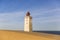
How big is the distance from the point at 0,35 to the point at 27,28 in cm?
332

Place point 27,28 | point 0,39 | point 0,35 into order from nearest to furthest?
point 0,39, point 0,35, point 27,28

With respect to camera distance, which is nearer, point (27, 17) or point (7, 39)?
point (7, 39)

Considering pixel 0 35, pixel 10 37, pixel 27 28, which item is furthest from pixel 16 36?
pixel 27 28

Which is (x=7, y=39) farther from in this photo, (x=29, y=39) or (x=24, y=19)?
(x=24, y=19)

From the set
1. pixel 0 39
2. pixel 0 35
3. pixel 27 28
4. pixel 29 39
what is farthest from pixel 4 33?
pixel 27 28

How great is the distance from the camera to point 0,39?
2.84 m

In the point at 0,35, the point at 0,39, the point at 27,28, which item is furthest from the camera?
the point at 27,28

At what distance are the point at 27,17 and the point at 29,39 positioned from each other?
3.67 meters

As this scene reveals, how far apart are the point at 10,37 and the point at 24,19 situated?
3749 mm

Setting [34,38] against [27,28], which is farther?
[27,28]

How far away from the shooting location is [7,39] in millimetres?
2865

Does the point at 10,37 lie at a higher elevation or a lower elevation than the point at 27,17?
lower

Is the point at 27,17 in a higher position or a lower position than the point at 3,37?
higher

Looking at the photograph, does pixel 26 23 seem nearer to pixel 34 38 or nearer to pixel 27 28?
pixel 27 28
